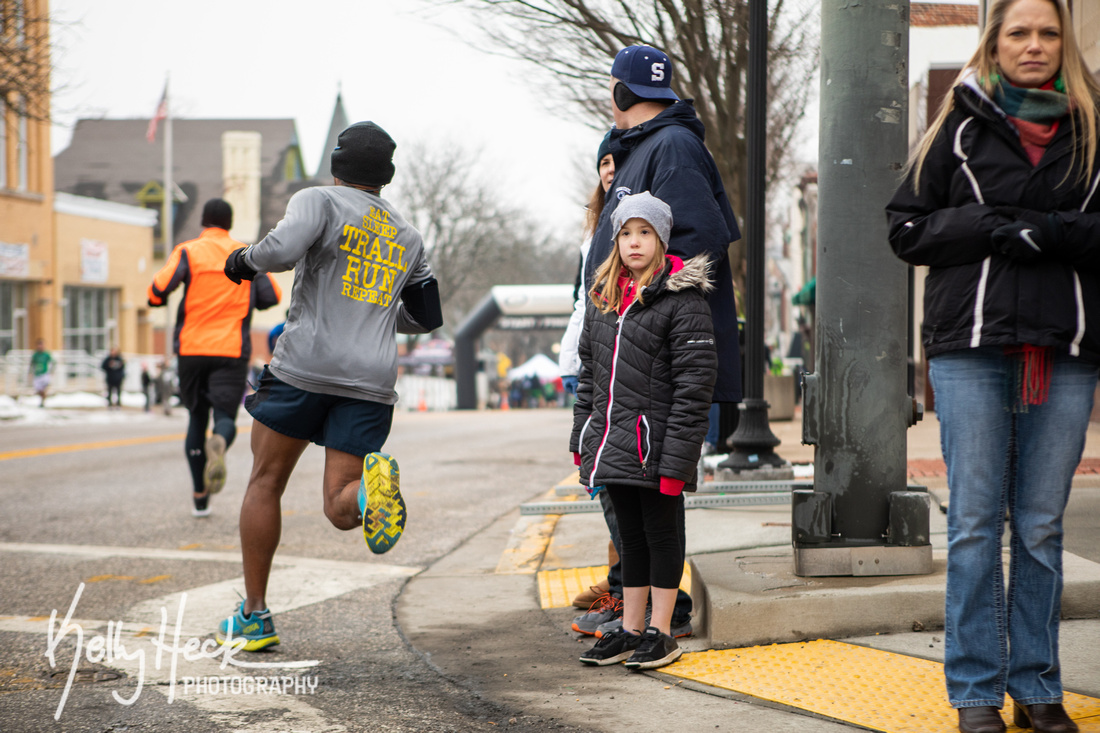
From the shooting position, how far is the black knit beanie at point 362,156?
3.89 m

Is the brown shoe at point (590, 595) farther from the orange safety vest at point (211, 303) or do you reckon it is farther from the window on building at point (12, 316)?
the window on building at point (12, 316)

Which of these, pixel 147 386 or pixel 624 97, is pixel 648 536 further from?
pixel 147 386

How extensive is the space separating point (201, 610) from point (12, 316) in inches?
1219

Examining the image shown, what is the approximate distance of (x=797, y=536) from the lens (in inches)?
147

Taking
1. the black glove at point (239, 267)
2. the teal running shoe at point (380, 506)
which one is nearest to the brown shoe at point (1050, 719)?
the teal running shoe at point (380, 506)

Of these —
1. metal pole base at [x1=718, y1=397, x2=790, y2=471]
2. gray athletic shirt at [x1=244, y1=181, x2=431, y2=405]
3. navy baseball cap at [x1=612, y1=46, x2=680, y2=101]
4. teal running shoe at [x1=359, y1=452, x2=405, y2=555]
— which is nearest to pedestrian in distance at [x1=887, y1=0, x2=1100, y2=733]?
navy baseball cap at [x1=612, y1=46, x2=680, y2=101]

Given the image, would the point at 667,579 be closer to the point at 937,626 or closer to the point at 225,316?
the point at 937,626

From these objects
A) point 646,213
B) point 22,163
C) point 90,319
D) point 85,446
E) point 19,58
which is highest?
point 22,163

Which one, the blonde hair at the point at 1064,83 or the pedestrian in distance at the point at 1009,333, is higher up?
the blonde hair at the point at 1064,83

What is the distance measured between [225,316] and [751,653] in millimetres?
4587

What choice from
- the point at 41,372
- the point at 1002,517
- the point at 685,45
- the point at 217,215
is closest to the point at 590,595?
the point at 1002,517

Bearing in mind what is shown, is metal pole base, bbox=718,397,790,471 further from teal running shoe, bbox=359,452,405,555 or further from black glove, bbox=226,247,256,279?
black glove, bbox=226,247,256,279

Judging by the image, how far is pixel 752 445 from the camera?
712cm

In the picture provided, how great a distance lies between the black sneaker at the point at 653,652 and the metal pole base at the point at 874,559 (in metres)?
0.60
